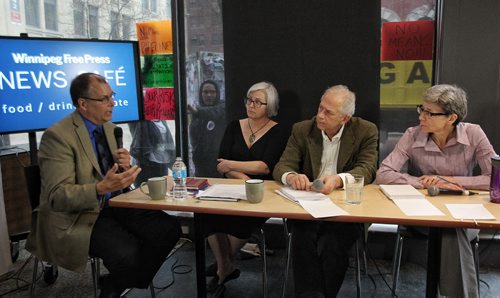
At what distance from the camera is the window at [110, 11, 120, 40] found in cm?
360

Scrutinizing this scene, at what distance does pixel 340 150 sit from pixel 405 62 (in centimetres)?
96

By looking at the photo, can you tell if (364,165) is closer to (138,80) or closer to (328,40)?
(328,40)

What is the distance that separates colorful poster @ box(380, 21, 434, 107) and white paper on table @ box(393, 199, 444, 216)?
4.13 feet

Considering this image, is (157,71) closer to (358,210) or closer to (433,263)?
(358,210)

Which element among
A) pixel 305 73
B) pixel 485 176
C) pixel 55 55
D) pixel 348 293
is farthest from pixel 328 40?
pixel 55 55

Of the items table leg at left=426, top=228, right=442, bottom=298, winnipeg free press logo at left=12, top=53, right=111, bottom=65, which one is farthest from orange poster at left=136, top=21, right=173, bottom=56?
table leg at left=426, top=228, right=442, bottom=298

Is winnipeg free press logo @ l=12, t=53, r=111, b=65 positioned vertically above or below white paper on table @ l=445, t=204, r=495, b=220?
above

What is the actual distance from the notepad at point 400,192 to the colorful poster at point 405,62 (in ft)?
3.36

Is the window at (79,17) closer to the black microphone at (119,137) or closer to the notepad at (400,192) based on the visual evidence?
the black microphone at (119,137)

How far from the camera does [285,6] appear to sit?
9.77ft

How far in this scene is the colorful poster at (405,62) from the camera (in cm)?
289

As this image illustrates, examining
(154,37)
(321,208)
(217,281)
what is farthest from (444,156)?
(154,37)

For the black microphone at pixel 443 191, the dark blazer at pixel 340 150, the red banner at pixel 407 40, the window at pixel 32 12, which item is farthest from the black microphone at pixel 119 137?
the window at pixel 32 12

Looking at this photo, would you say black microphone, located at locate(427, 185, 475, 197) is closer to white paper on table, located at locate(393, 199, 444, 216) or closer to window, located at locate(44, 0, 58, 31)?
white paper on table, located at locate(393, 199, 444, 216)
